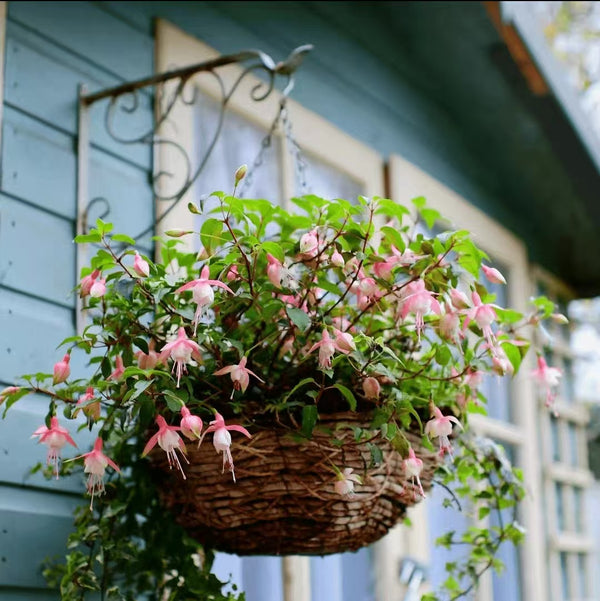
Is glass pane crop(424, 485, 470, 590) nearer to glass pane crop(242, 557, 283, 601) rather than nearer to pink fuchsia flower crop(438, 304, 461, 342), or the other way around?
glass pane crop(242, 557, 283, 601)

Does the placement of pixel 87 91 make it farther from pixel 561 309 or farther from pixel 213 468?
pixel 561 309

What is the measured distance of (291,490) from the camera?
1.70 metres

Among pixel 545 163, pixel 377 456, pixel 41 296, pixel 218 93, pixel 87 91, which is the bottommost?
pixel 377 456

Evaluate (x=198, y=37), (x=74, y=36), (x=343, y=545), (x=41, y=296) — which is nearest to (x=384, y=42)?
(x=198, y=37)

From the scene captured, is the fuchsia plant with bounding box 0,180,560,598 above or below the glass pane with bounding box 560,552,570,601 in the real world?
above

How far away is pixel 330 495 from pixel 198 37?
1.44 meters

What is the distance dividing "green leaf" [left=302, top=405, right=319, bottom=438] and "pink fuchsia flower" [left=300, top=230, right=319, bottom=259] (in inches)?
9.2

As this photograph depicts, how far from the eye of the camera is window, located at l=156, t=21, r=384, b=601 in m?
2.51

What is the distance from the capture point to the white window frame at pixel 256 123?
2516 millimetres

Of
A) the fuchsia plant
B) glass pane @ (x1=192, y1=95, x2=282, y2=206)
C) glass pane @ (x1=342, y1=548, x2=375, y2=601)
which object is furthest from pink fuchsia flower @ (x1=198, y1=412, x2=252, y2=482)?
glass pane @ (x1=342, y1=548, x2=375, y2=601)

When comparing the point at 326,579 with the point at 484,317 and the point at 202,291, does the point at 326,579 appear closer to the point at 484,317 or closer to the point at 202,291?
the point at 484,317

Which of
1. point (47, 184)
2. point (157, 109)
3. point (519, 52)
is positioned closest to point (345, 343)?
point (47, 184)

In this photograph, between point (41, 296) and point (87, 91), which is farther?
point (87, 91)

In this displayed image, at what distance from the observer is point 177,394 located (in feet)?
5.19
